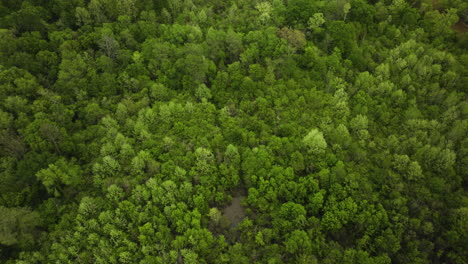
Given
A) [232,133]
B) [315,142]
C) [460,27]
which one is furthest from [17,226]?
[460,27]

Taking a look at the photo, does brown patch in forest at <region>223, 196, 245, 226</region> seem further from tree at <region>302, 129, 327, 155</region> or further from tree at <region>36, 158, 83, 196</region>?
tree at <region>36, 158, 83, 196</region>

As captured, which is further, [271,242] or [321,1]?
[321,1]

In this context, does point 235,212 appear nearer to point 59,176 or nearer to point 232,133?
point 232,133

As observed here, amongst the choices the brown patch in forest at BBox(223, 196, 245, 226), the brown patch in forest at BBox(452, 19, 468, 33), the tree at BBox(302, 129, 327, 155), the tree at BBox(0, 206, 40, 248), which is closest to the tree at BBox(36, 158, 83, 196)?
Answer: the tree at BBox(0, 206, 40, 248)

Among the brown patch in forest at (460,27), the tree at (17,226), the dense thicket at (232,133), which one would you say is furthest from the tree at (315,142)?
the brown patch in forest at (460,27)

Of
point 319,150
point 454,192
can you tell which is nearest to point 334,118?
point 319,150

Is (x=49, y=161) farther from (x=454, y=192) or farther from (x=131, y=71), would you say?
(x=454, y=192)

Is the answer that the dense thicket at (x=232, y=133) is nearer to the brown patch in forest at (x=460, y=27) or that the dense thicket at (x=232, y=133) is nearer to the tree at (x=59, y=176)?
Result: the tree at (x=59, y=176)
